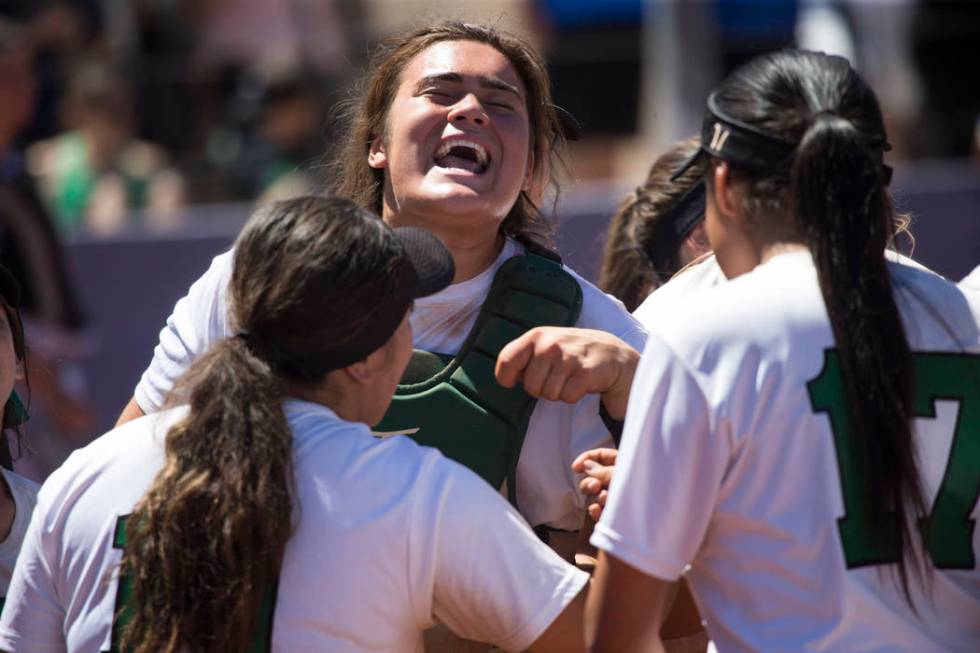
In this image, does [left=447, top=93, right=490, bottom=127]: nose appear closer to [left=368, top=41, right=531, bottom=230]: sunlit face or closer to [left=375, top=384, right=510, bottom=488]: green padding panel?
[left=368, top=41, right=531, bottom=230]: sunlit face

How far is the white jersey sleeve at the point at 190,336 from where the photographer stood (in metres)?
2.84

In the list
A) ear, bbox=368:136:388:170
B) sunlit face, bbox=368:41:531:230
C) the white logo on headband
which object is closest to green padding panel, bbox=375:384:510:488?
sunlit face, bbox=368:41:531:230

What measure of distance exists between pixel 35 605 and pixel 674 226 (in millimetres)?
1843

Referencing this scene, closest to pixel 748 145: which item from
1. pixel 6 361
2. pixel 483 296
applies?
pixel 483 296

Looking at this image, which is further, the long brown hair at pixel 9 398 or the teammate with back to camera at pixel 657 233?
the teammate with back to camera at pixel 657 233

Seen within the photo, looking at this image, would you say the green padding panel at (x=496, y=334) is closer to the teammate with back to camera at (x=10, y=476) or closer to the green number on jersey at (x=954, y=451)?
the teammate with back to camera at (x=10, y=476)

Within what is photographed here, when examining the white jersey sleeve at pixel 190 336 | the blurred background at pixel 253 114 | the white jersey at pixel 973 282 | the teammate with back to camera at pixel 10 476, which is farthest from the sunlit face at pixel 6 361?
the blurred background at pixel 253 114

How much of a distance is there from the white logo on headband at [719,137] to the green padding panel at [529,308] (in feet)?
2.67

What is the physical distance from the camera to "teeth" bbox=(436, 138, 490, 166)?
301 centimetres

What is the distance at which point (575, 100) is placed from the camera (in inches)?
354

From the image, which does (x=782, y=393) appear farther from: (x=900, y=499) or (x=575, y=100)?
(x=575, y=100)

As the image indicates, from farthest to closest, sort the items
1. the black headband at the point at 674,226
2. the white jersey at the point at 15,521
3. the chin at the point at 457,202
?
1. the black headband at the point at 674,226
2. the chin at the point at 457,202
3. the white jersey at the point at 15,521

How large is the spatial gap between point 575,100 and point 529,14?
61 cm

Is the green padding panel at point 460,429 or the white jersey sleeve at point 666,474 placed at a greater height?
the white jersey sleeve at point 666,474
